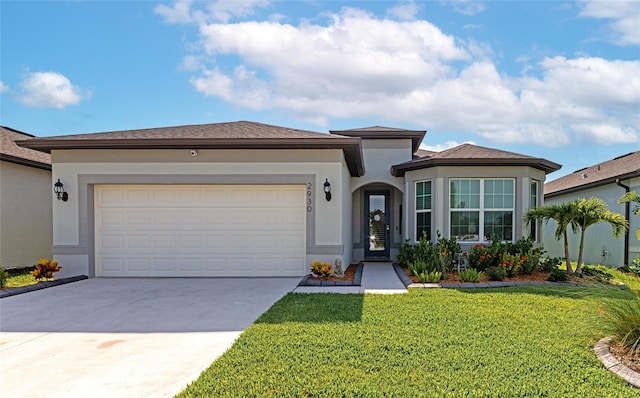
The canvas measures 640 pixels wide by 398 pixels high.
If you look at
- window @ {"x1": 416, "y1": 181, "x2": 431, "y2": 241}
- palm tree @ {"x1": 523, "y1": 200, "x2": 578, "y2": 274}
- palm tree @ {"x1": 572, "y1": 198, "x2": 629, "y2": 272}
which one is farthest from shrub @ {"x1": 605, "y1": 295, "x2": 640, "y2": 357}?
window @ {"x1": 416, "y1": 181, "x2": 431, "y2": 241}

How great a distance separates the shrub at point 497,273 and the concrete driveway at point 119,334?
4428 millimetres

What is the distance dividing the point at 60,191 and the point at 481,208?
10812 mm

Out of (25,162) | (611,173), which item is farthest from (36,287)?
(611,173)

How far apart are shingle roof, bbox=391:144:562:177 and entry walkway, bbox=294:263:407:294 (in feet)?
10.6

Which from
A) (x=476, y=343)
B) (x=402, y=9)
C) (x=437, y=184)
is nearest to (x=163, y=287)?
(x=476, y=343)

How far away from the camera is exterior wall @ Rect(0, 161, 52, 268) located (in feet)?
36.2

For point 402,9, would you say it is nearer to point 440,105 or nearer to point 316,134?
point 316,134

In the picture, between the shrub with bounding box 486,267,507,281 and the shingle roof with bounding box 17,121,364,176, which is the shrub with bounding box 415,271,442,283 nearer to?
the shrub with bounding box 486,267,507,281

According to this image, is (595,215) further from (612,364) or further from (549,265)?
(612,364)

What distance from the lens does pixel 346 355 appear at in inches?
159

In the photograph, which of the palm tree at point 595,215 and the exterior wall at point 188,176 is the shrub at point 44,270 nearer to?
the exterior wall at point 188,176

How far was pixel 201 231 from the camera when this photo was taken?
979cm

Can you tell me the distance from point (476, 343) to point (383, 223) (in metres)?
9.62

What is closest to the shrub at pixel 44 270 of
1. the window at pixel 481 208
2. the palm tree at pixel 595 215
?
the window at pixel 481 208
